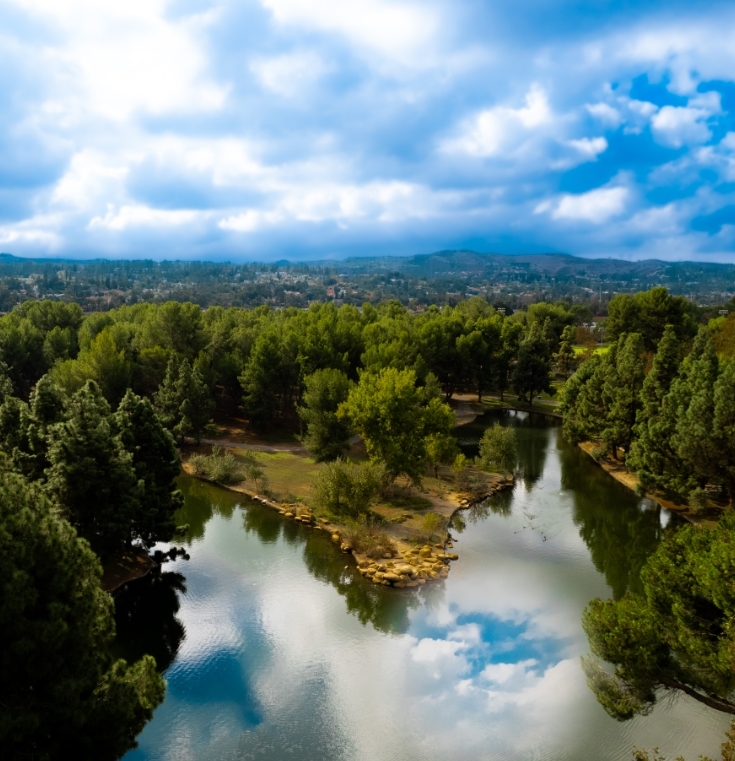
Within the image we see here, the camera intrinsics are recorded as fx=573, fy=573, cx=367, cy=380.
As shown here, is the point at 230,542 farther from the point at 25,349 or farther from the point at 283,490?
the point at 25,349

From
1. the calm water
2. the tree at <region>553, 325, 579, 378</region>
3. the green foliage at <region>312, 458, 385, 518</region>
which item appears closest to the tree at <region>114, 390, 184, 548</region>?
the calm water

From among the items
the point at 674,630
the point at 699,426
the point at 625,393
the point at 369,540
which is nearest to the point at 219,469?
the point at 369,540

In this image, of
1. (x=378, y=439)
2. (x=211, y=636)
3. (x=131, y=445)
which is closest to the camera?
(x=211, y=636)

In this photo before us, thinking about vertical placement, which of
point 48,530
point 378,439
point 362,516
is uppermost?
point 48,530

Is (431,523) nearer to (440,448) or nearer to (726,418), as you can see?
(440,448)

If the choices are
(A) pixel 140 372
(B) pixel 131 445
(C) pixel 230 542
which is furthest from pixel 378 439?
(A) pixel 140 372

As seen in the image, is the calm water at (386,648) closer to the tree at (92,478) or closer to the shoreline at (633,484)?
the shoreline at (633,484)
